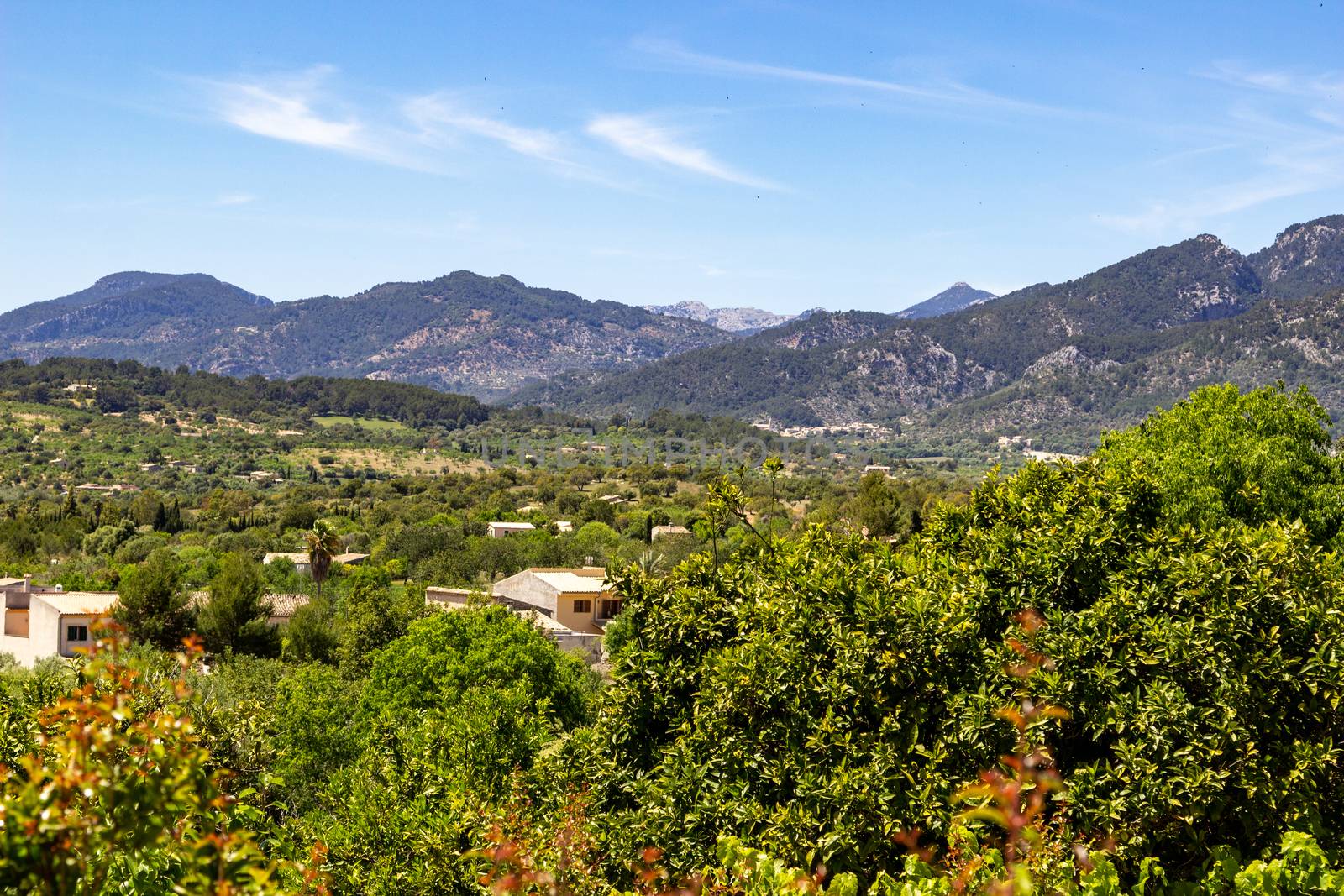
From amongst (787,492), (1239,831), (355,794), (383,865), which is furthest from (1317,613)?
(787,492)

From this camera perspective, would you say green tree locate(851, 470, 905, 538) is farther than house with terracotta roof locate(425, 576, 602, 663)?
Yes

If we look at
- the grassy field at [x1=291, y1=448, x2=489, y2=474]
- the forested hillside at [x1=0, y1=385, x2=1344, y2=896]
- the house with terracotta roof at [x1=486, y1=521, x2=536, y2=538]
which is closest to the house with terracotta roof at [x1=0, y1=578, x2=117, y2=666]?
the forested hillside at [x1=0, y1=385, x2=1344, y2=896]

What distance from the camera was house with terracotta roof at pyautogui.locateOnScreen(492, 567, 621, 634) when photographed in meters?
42.7

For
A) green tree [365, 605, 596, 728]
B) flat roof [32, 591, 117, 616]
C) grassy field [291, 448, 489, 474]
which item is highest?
green tree [365, 605, 596, 728]

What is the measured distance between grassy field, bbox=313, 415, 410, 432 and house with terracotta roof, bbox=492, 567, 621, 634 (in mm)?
119694

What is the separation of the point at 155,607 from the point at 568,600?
47.8 feet

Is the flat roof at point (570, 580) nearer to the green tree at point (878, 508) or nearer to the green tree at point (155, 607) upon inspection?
the green tree at point (878, 508)

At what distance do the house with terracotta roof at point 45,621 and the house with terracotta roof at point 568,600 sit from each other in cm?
1500

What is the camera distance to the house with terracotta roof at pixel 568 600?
1682 inches

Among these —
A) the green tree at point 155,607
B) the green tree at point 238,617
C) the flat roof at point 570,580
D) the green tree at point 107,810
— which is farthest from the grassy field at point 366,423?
the green tree at point 107,810

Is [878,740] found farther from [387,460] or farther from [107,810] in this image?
[387,460]

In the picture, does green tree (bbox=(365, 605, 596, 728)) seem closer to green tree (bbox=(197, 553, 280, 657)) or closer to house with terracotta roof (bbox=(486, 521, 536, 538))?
green tree (bbox=(197, 553, 280, 657))

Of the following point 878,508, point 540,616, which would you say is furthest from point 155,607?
point 878,508

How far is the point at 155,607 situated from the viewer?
3547 centimetres
